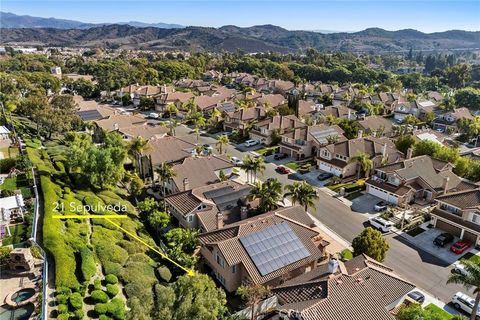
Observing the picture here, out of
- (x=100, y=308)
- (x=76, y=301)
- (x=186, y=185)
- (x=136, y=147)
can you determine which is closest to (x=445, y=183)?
(x=186, y=185)

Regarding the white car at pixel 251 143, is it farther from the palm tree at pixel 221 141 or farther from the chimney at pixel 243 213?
the chimney at pixel 243 213

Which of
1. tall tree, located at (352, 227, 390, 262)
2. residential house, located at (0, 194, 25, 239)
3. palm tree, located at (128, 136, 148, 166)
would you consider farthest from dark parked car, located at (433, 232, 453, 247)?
residential house, located at (0, 194, 25, 239)

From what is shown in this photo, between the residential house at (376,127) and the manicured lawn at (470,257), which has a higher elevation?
the residential house at (376,127)

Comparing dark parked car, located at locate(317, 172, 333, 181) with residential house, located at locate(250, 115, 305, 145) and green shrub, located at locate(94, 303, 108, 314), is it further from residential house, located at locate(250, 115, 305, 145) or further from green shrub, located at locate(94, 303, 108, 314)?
green shrub, located at locate(94, 303, 108, 314)

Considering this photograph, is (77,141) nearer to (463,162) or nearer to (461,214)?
(461,214)

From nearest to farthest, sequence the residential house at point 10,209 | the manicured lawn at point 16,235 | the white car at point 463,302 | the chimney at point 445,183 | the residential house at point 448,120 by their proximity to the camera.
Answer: the white car at point 463,302 < the manicured lawn at point 16,235 < the residential house at point 10,209 < the chimney at point 445,183 < the residential house at point 448,120

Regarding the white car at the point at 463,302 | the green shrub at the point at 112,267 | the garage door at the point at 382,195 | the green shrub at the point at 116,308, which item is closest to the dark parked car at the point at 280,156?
the garage door at the point at 382,195

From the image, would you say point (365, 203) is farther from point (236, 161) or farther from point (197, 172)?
point (197, 172)
